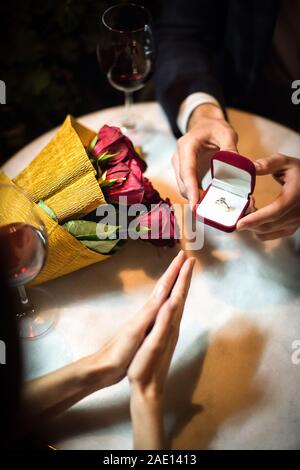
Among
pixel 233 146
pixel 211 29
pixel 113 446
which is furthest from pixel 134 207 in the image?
pixel 211 29

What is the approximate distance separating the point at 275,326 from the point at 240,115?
546 mm

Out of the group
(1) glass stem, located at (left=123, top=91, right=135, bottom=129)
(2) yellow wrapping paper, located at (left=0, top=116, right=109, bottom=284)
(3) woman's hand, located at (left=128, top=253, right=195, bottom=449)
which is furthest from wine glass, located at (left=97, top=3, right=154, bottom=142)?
(3) woman's hand, located at (left=128, top=253, right=195, bottom=449)

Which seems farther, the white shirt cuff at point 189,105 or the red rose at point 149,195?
the white shirt cuff at point 189,105

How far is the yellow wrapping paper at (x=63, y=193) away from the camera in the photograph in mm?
689

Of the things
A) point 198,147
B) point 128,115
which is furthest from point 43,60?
point 198,147

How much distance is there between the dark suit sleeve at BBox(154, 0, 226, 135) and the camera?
104cm

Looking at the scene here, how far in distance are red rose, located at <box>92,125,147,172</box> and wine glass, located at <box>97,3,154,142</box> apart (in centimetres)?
14

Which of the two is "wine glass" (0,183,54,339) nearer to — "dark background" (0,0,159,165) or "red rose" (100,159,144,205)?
"red rose" (100,159,144,205)

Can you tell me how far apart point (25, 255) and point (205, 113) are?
20.5 inches

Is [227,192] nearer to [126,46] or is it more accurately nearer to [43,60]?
[126,46]

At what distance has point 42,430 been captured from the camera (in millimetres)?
633

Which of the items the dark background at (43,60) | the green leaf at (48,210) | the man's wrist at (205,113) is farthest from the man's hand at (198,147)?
the dark background at (43,60)

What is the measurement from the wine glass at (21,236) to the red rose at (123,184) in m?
0.12

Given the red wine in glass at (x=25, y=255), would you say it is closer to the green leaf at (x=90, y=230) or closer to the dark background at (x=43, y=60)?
the green leaf at (x=90, y=230)
